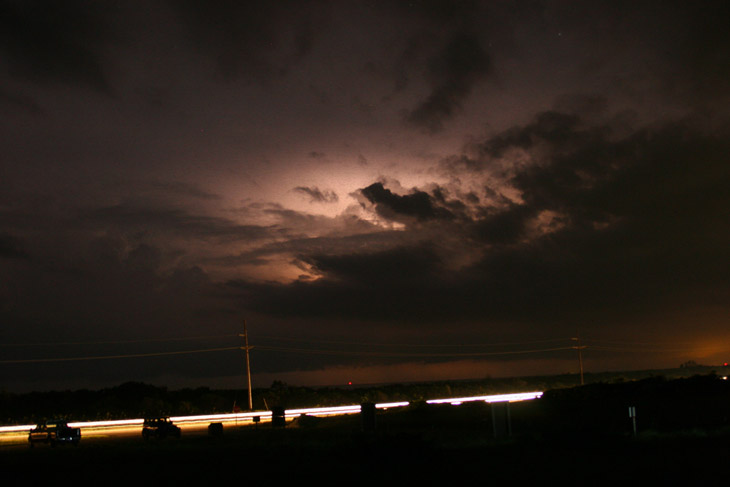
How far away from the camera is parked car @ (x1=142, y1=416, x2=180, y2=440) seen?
40312 mm

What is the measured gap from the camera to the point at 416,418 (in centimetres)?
4588

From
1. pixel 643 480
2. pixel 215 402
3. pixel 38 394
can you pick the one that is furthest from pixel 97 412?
pixel 643 480

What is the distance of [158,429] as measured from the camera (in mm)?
40500

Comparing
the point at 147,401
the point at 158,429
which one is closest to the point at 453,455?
the point at 158,429

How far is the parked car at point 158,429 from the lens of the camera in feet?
132

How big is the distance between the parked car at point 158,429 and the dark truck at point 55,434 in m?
3.77

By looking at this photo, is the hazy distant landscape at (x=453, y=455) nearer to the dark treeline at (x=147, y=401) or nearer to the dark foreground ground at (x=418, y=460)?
the dark foreground ground at (x=418, y=460)

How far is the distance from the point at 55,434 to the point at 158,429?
222 inches

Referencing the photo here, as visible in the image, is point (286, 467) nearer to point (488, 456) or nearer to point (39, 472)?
point (488, 456)

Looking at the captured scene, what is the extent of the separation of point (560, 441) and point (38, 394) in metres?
114

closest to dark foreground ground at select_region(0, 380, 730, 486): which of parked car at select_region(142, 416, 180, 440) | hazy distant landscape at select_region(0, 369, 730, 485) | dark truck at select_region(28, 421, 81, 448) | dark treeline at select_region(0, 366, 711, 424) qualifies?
hazy distant landscape at select_region(0, 369, 730, 485)

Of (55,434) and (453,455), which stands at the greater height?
(55,434)

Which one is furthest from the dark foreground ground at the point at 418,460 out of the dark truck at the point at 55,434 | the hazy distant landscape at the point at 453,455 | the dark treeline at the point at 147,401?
the dark treeline at the point at 147,401

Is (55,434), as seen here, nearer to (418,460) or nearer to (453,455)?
(453,455)
